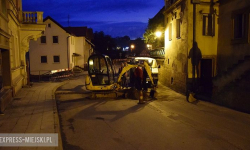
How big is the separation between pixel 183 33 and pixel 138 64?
3.81 metres

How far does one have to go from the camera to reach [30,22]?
19.0 m

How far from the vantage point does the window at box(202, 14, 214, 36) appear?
15830mm

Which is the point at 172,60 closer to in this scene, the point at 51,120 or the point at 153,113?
the point at 153,113

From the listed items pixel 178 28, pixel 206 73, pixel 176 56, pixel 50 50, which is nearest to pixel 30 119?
pixel 176 56

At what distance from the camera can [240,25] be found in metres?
14.0

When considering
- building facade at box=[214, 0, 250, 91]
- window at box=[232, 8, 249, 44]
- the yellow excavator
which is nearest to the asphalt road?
the yellow excavator

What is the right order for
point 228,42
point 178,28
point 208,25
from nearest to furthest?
point 228,42, point 208,25, point 178,28

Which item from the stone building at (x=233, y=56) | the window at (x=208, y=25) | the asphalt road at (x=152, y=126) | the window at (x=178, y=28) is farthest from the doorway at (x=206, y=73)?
the asphalt road at (x=152, y=126)

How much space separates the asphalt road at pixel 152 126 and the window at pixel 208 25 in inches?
209

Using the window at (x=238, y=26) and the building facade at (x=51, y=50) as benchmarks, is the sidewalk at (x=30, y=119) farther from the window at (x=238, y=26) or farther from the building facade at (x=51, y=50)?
the building facade at (x=51, y=50)

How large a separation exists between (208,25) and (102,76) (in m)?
7.71

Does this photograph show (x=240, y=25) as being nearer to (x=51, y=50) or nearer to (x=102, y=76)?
(x=102, y=76)

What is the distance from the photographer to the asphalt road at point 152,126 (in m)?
6.93

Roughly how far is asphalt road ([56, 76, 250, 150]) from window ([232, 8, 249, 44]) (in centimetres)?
419
